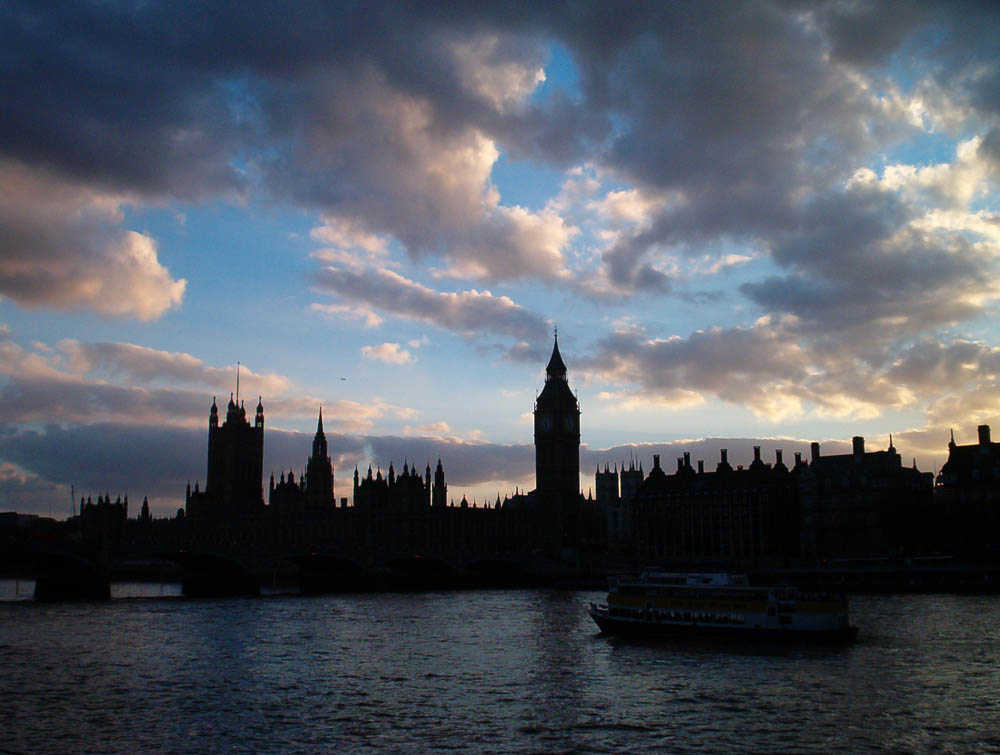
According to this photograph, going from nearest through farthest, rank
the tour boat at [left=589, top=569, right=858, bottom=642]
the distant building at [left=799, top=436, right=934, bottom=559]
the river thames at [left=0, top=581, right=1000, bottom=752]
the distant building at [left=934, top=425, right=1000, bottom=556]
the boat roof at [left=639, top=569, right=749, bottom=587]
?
the river thames at [left=0, top=581, right=1000, bottom=752]
the tour boat at [left=589, top=569, right=858, bottom=642]
the boat roof at [left=639, top=569, right=749, bottom=587]
the distant building at [left=934, top=425, right=1000, bottom=556]
the distant building at [left=799, top=436, right=934, bottom=559]

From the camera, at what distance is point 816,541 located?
120438 mm

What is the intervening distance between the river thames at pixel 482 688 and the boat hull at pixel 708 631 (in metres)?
1.49

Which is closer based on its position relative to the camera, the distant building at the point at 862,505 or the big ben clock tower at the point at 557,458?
the distant building at the point at 862,505

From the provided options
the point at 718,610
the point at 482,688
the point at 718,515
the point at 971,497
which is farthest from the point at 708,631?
the point at 718,515

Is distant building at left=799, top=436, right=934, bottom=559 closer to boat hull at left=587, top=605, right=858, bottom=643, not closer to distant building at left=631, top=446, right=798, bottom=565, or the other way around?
distant building at left=631, top=446, right=798, bottom=565

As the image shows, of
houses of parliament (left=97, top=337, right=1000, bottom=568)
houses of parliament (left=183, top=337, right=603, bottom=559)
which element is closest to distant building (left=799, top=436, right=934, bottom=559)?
houses of parliament (left=97, top=337, right=1000, bottom=568)

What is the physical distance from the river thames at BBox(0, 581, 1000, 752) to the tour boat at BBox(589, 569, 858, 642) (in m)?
1.94

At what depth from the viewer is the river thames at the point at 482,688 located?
3138cm

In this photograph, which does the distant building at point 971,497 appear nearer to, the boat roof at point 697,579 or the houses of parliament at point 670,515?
the houses of parliament at point 670,515

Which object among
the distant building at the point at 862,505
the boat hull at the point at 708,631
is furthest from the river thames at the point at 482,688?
the distant building at the point at 862,505

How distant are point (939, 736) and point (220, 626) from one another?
47293mm

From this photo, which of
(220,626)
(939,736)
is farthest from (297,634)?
(939,736)

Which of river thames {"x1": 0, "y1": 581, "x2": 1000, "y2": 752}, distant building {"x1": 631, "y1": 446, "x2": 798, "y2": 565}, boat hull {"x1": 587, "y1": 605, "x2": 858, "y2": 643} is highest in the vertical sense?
distant building {"x1": 631, "y1": 446, "x2": 798, "y2": 565}

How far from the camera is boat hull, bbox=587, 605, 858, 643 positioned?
174 ft
